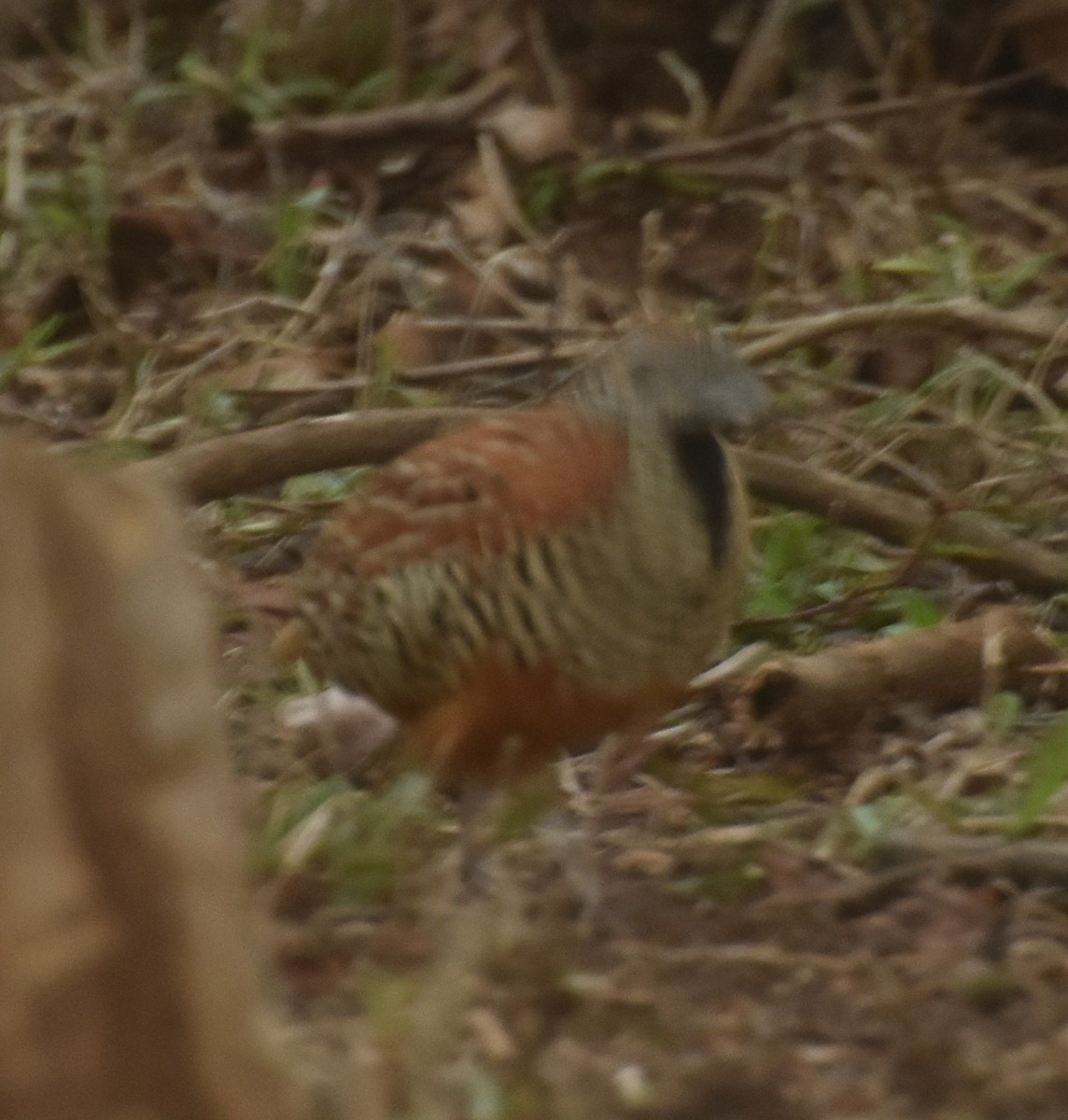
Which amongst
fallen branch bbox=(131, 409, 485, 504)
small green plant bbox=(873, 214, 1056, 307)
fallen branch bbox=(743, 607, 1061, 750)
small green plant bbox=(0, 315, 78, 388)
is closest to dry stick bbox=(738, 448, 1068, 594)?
fallen branch bbox=(743, 607, 1061, 750)

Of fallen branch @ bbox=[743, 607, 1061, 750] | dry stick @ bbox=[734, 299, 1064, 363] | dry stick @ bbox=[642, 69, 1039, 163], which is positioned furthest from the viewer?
dry stick @ bbox=[642, 69, 1039, 163]

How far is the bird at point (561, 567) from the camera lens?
2.58m

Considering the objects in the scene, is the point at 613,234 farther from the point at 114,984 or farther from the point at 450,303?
the point at 114,984

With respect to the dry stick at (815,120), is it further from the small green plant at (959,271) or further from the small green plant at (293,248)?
the small green plant at (293,248)

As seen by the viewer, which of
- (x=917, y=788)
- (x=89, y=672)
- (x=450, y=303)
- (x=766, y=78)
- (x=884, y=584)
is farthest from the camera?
(x=766, y=78)

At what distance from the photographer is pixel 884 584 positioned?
3.76 meters

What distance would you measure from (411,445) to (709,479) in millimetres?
1110

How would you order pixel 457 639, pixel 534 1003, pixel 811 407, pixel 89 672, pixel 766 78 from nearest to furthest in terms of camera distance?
pixel 89 672 → pixel 534 1003 → pixel 457 639 → pixel 811 407 → pixel 766 78

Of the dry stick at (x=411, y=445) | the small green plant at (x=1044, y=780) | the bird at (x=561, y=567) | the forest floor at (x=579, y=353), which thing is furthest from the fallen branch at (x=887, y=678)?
the bird at (x=561, y=567)

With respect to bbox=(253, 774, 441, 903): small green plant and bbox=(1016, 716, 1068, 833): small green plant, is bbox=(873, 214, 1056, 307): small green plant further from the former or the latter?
bbox=(253, 774, 441, 903): small green plant

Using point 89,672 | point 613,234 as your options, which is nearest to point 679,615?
point 89,672

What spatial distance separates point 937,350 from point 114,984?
10.6 feet

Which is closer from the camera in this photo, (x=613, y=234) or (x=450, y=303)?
(x=450, y=303)

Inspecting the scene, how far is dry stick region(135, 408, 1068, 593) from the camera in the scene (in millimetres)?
3676
